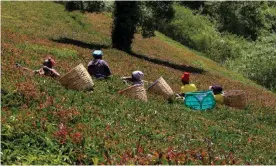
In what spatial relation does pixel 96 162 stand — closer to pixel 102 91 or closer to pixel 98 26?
pixel 102 91

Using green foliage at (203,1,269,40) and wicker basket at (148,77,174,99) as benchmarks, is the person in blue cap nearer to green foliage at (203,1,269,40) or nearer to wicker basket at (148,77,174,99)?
wicker basket at (148,77,174,99)

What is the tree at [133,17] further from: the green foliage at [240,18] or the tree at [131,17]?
the green foliage at [240,18]

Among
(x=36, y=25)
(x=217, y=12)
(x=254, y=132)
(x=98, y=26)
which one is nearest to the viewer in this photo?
(x=254, y=132)

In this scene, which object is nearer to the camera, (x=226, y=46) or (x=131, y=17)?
(x=131, y=17)

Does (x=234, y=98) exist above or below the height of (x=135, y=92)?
below

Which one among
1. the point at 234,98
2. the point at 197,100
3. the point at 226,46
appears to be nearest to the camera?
the point at 197,100

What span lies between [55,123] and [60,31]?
27184 millimetres

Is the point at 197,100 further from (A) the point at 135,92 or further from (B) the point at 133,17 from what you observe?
(B) the point at 133,17

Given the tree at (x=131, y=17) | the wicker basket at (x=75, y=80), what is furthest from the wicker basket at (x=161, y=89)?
the tree at (x=131, y=17)

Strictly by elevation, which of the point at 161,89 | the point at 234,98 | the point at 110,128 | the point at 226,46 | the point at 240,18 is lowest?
the point at 226,46

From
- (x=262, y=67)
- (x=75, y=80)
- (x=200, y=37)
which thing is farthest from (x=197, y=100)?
(x=200, y=37)

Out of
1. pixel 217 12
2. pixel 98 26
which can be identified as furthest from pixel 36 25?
pixel 217 12

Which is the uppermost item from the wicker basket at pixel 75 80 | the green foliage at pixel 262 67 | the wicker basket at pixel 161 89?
the wicker basket at pixel 75 80

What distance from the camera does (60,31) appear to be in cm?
3725
